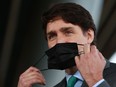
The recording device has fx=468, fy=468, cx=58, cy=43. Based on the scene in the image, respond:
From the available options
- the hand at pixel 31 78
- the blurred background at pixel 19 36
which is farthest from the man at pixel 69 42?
the blurred background at pixel 19 36

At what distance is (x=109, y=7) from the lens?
836 cm

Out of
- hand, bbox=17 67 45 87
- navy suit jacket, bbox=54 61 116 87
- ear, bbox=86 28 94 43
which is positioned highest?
ear, bbox=86 28 94 43

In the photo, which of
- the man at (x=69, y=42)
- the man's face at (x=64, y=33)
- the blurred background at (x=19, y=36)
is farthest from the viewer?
the blurred background at (x=19, y=36)

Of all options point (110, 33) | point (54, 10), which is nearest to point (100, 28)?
point (110, 33)

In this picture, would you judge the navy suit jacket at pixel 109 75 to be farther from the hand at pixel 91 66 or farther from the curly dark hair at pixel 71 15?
the curly dark hair at pixel 71 15

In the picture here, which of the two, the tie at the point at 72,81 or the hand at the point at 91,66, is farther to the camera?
the tie at the point at 72,81

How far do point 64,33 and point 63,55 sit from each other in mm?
139

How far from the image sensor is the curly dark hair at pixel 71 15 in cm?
300

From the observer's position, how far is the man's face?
9.66ft

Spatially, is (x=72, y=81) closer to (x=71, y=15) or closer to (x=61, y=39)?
(x=61, y=39)

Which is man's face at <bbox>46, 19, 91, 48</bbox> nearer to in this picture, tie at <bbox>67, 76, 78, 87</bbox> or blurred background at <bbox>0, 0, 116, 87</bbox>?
tie at <bbox>67, 76, 78, 87</bbox>

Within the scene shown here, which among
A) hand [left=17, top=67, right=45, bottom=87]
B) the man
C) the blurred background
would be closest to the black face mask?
the man

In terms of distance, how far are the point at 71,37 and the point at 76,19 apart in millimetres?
129

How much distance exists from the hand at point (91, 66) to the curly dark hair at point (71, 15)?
338 millimetres
